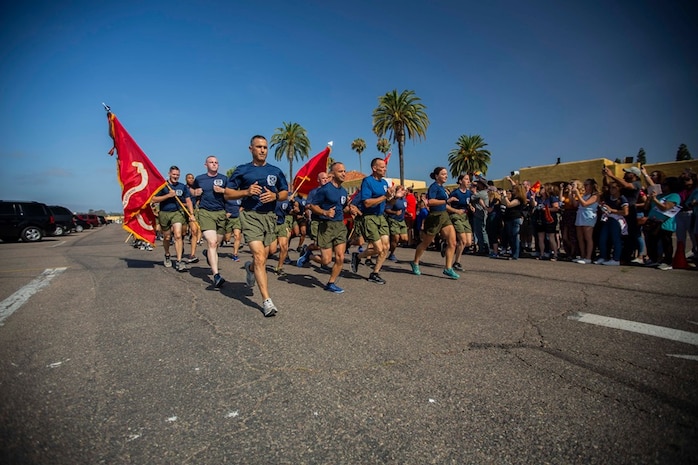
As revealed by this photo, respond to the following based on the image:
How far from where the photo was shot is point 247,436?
1.93 meters

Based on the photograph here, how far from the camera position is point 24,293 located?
18.5 feet

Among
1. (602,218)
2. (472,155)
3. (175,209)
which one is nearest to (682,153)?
(472,155)

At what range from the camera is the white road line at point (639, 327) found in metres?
3.34

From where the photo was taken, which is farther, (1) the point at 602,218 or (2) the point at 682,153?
(2) the point at 682,153

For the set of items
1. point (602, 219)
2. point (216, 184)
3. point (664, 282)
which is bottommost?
point (664, 282)

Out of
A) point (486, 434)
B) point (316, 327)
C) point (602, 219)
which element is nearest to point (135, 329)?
point (316, 327)

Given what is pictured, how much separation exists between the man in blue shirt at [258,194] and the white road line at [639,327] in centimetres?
389

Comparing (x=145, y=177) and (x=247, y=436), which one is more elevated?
(x=145, y=177)

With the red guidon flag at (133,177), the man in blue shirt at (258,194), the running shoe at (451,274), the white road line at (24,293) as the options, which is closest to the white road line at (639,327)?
the running shoe at (451,274)

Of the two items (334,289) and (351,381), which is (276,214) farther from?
(351,381)

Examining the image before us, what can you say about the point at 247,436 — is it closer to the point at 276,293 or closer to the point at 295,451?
the point at 295,451

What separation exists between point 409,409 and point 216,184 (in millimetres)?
6429

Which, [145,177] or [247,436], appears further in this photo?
[145,177]

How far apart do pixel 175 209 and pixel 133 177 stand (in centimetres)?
108
